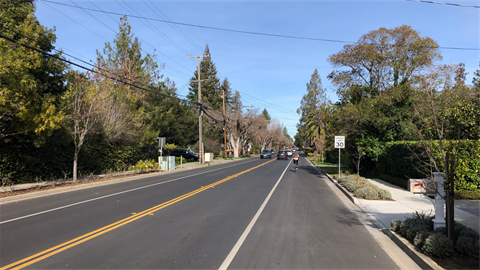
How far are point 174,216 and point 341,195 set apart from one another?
27.1ft

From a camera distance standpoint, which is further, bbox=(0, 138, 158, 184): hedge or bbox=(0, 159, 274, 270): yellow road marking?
bbox=(0, 138, 158, 184): hedge

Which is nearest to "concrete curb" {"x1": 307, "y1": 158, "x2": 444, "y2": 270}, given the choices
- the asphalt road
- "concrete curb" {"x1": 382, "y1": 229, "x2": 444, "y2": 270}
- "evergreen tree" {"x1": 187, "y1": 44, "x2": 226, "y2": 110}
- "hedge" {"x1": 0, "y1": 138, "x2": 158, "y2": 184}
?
"concrete curb" {"x1": 382, "y1": 229, "x2": 444, "y2": 270}

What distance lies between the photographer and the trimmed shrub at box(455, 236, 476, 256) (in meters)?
4.89

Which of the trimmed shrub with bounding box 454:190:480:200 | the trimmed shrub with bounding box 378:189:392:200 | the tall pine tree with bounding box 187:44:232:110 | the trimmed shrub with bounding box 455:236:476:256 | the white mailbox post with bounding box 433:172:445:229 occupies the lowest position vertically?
the trimmed shrub with bounding box 378:189:392:200

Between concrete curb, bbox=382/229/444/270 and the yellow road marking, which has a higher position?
concrete curb, bbox=382/229/444/270

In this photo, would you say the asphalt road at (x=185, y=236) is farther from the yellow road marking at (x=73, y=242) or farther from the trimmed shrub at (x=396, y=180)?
the trimmed shrub at (x=396, y=180)

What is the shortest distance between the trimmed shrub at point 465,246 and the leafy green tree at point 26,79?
14.4 meters

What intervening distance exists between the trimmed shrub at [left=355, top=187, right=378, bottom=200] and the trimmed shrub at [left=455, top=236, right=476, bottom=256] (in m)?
6.68

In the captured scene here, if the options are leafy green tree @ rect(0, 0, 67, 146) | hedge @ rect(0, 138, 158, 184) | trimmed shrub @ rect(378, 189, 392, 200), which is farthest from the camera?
hedge @ rect(0, 138, 158, 184)

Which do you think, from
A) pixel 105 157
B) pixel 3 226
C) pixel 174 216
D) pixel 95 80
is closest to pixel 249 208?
pixel 174 216

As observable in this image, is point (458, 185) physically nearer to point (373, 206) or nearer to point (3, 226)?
point (373, 206)

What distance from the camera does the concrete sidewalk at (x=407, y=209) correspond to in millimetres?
7926

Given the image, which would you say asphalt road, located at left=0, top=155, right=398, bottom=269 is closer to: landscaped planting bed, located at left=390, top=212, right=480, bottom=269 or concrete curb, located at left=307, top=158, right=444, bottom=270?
concrete curb, located at left=307, top=158, right=444, bottom=270

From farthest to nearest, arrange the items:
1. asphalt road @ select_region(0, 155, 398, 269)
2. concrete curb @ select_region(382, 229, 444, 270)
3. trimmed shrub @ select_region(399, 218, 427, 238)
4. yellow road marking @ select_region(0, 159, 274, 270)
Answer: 1. trimmed shrub @ select_region(399, 218, 427, 238)
2. asphalt road @ select_region(0, 155, 398, 269)
3. yellow road marking @ select_region(0, 159, 274, 270)
4. concrete curb @ select_region(382, 229, 444, 270)
